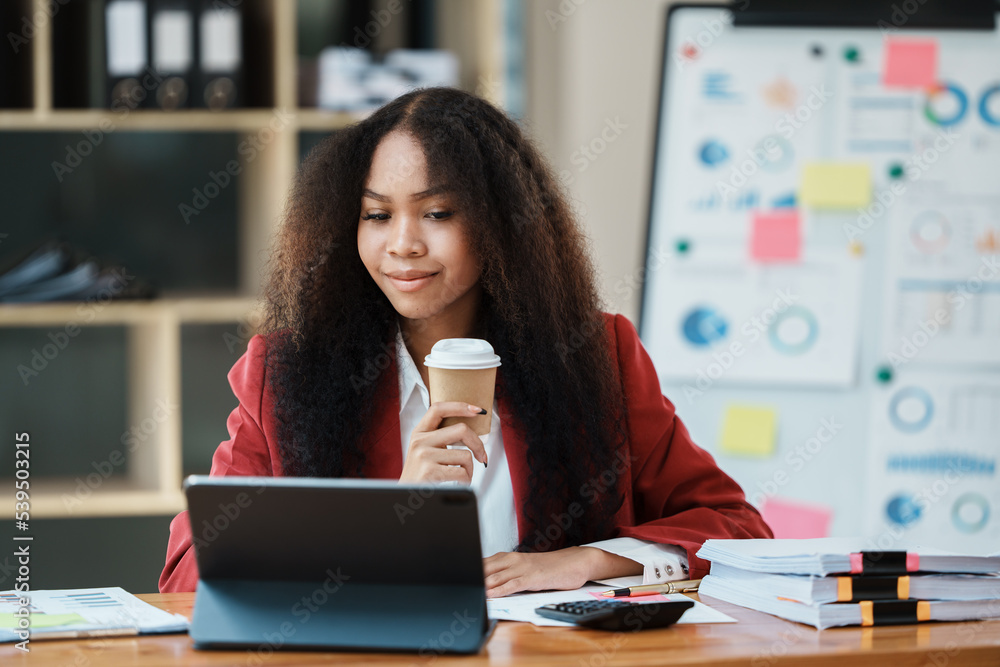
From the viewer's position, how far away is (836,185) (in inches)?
103

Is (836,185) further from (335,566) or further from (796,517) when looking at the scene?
(335,566)

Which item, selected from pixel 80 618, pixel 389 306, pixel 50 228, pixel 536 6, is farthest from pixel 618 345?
pixel 50 228

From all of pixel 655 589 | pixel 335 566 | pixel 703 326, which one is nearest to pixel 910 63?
pixel 703 326

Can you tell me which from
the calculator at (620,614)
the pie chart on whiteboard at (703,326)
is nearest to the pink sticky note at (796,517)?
the pie chart on whiteboard at (703,326)

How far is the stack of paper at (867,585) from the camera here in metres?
1.18

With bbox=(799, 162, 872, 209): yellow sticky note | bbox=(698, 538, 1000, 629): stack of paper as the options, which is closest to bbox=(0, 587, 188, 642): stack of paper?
bbox=(698, 538, 1000, 629): stack of paper

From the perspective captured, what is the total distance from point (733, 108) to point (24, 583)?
2.04 m

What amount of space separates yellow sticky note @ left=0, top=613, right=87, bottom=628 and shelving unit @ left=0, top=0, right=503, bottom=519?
1592 mm

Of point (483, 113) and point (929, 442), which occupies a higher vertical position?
point (483, 113)

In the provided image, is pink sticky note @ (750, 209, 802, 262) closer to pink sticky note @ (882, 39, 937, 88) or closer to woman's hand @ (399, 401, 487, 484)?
pink sticky note @ (882, 39, 937, 88)

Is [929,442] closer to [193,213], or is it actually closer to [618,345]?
[618,345]

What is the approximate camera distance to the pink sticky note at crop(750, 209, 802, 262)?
2.63m

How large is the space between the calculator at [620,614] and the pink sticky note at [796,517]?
1552mm

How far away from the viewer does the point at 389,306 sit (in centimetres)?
171
